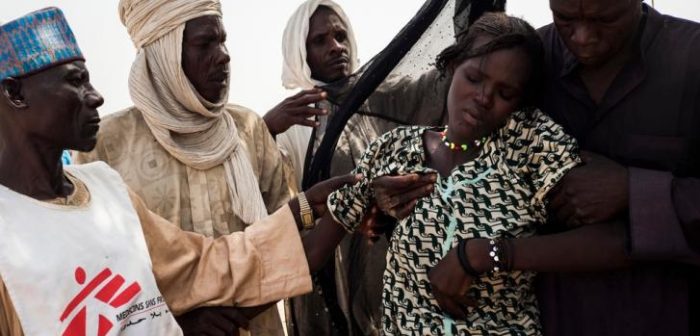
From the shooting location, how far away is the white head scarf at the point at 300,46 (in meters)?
5.26

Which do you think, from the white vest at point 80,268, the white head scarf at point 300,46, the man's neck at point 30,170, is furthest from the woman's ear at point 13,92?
the white head scarf at point 300,46

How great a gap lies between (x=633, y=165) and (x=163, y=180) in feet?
6.95

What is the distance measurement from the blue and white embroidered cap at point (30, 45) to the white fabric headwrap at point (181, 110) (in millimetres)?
1168

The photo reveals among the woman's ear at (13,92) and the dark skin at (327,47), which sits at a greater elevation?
the woman's ear at (13,92)

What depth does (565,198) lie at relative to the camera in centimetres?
246

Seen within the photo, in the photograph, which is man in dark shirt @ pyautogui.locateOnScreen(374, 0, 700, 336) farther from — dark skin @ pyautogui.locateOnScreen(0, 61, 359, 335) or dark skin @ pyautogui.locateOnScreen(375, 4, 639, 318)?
dark skin @ pyautogui.locateOnScreen(0, 61, 359, 335)

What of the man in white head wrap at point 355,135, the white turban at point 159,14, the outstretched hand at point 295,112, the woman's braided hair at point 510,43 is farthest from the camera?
the outstretched hand at point 295,112

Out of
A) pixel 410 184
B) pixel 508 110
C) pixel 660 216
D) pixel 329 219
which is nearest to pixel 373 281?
pixel 329 219

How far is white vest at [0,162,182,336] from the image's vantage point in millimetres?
2492

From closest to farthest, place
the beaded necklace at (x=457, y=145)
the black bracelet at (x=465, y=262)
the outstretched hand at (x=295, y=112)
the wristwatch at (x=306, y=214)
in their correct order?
the black bracelet at (x=465, y=262), the beaded necklace at (x=457, y=145), the wristwatch at (x=306, y=214), the outstretched hand at (x=295, y=112)

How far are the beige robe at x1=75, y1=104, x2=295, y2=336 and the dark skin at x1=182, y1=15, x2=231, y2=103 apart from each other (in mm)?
319

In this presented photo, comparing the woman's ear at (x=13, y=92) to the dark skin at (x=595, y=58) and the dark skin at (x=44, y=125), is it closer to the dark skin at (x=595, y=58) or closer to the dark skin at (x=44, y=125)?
the dark skin at (x=44, y=125)

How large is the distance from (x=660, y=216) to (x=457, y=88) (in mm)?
737

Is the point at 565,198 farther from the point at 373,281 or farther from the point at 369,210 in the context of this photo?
the point at 373,281
